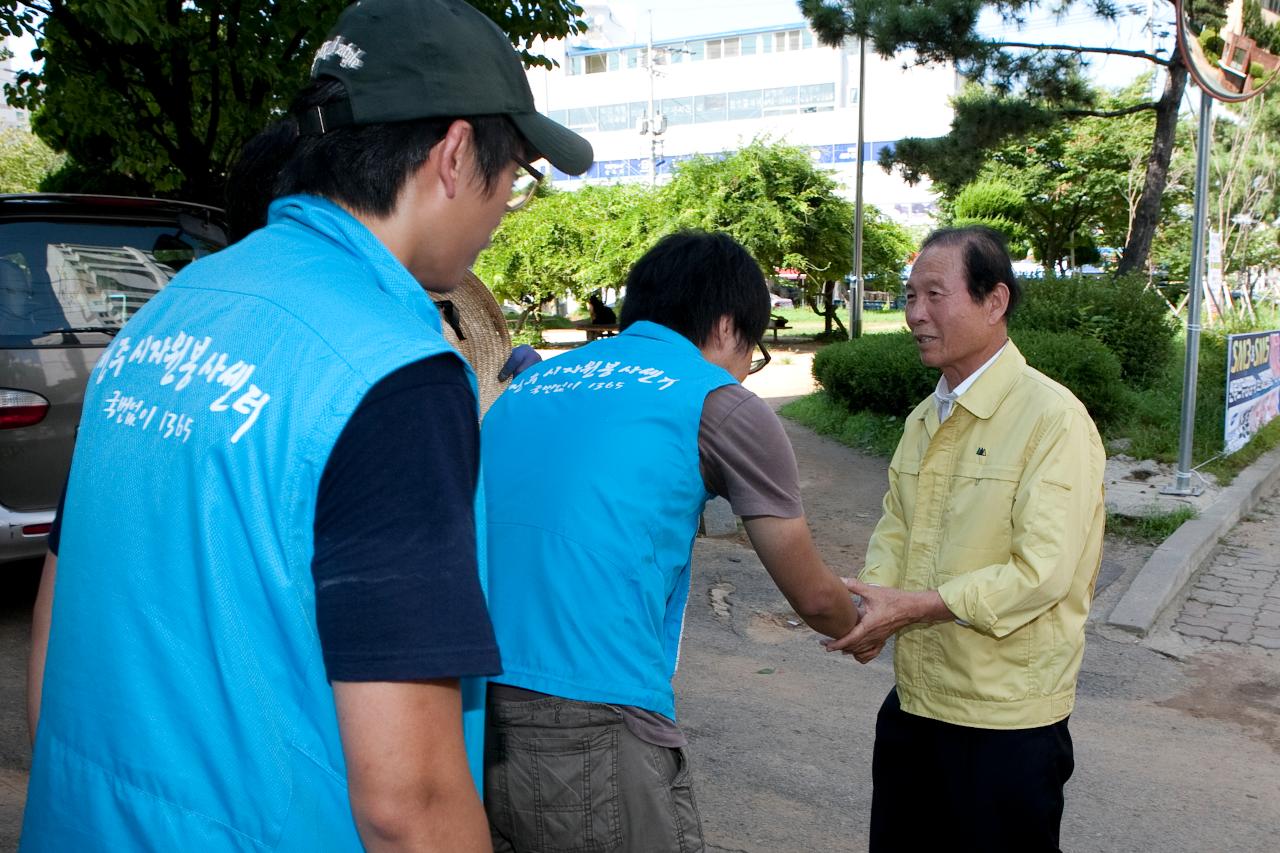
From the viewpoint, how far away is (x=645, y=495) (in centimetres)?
191

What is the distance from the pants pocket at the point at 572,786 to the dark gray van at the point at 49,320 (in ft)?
12.4

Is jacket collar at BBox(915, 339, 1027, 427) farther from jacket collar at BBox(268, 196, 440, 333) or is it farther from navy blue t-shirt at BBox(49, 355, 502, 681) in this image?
navy blue t-shirt at BBox(49, 355, 502, 681)

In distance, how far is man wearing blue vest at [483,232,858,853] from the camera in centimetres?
187

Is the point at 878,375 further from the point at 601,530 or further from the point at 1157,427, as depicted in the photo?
the point at 601,530

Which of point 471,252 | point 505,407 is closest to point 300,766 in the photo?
point 471,252

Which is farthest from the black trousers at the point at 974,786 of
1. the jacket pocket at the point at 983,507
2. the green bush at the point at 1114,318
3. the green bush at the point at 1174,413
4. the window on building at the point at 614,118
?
the window on building at the point at 614,118

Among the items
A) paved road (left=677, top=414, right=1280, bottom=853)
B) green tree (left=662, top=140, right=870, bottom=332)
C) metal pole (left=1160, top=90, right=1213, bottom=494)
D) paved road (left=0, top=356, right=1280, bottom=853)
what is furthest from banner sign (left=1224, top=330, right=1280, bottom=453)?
green tree (left=662, top=140, right=870, bottom=332)

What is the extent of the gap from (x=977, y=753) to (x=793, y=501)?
3.05ft

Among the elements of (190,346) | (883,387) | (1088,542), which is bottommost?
(883,387)

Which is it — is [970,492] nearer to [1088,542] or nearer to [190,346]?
[1088,542]

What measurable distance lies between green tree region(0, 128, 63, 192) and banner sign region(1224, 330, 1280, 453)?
3687 cm

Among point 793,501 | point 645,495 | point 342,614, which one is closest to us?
point 342,614

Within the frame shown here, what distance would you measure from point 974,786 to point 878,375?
986 cm

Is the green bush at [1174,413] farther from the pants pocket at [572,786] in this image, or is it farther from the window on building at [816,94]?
the window on building at [816,94]
